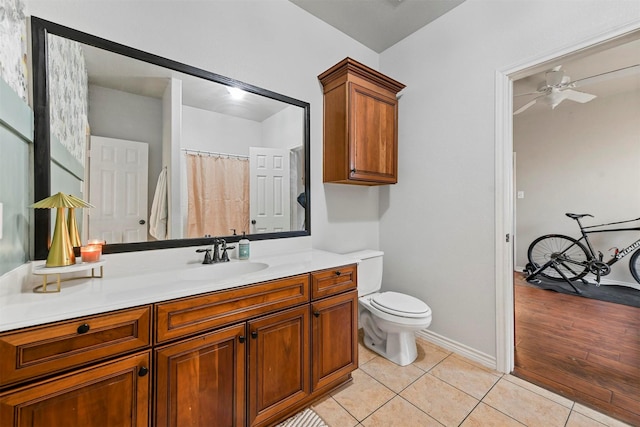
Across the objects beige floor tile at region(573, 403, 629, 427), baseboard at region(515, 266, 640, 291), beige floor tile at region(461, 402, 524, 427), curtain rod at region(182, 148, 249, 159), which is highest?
curtain rod at region(182, 148, 249, 159)

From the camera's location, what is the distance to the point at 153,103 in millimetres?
1442

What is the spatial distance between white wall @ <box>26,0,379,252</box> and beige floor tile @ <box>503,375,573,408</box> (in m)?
1.39

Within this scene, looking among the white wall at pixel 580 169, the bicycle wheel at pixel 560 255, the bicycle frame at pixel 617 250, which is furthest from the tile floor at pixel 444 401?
the white wall at pixel 580 169

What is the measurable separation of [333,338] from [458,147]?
168 centimetres

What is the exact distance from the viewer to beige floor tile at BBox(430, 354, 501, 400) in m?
1.65

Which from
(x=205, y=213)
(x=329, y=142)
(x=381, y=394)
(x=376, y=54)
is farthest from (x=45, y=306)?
(x=376, y=54)

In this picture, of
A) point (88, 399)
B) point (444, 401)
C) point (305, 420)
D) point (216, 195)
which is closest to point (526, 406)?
point (444, 401)

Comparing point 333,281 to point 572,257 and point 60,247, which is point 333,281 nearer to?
point 60,247

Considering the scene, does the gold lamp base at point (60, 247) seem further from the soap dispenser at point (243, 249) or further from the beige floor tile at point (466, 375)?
the beige floor tile at point (466, 375)

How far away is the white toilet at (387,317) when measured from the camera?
1.80 meters

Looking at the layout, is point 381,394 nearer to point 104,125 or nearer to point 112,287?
point 112,287

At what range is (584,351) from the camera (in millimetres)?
2016

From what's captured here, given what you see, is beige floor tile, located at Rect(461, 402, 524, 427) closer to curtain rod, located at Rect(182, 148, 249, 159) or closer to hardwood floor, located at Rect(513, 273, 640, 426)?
hardwood floor, located at Rect(513, 273, 640, 426)

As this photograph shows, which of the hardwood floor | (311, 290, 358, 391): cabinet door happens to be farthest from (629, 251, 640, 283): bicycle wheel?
(311, 290, 358, 391): cabinet door
